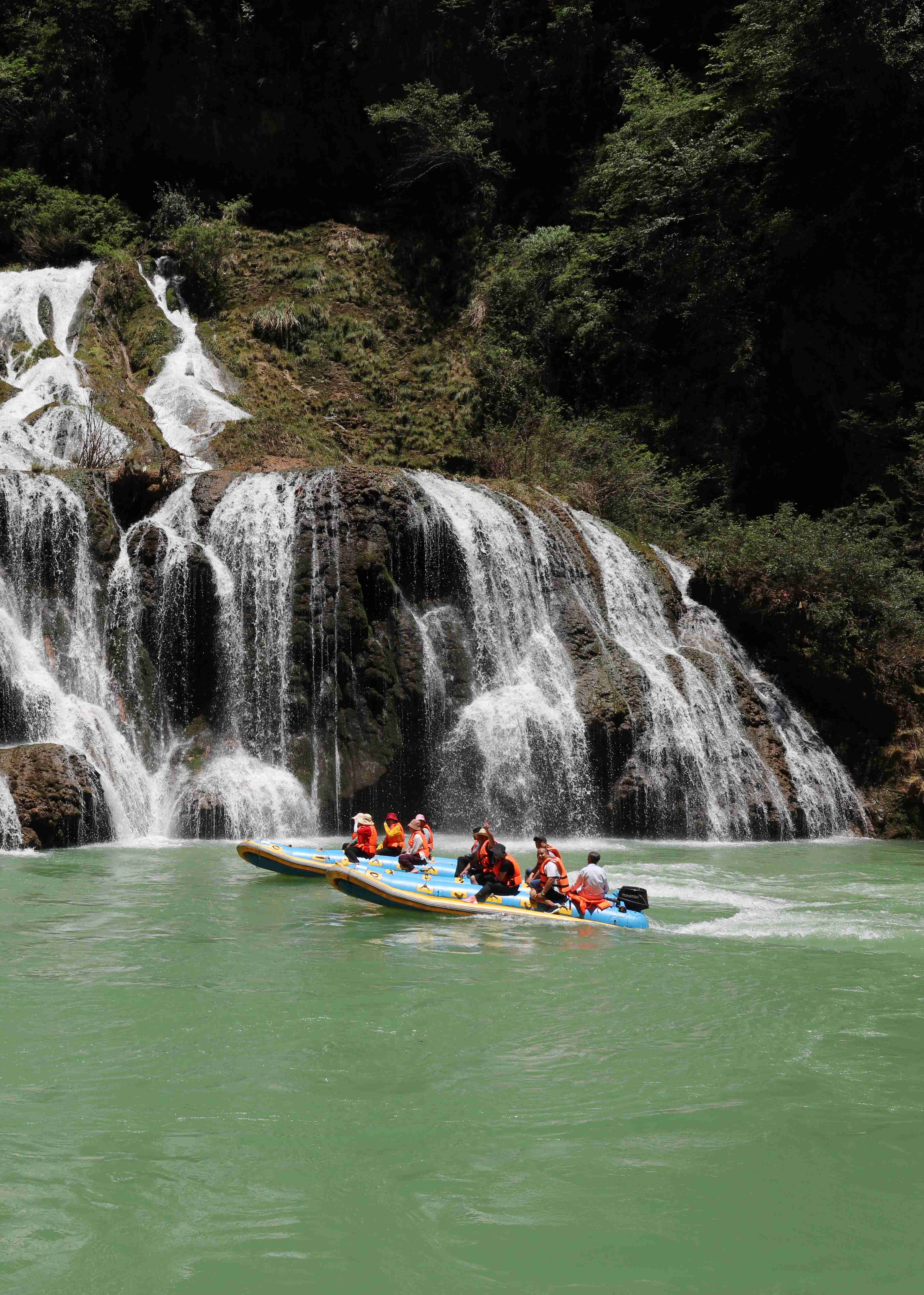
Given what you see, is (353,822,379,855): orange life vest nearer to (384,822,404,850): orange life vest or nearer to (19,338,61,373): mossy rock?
(384,822,404,850): orange life vest

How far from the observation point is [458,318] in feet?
108

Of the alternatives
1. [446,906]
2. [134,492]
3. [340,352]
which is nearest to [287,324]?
[340,352]

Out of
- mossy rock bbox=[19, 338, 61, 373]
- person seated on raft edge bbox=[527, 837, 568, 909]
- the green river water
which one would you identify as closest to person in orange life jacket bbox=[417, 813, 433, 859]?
person seated on raft edge bbox=[527, 837, 568, 909]

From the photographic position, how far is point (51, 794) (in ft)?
47.4

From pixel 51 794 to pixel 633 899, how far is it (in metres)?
8.09

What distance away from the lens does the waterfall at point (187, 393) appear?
24.8 m

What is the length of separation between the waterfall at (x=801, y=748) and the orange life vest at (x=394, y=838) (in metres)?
8.56

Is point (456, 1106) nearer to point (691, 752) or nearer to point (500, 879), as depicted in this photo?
point (500, 879)

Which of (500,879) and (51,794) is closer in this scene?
(500,879)

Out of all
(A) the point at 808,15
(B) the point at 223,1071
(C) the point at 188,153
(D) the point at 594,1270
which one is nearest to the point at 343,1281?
(D) the point at 594,1270

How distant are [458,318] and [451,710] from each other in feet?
60.5

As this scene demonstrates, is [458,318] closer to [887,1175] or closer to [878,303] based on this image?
[878,303]

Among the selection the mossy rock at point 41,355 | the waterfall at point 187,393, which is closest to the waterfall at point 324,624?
the waterfall at point 187,393

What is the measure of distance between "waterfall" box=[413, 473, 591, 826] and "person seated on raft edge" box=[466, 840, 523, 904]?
6.00 meters
